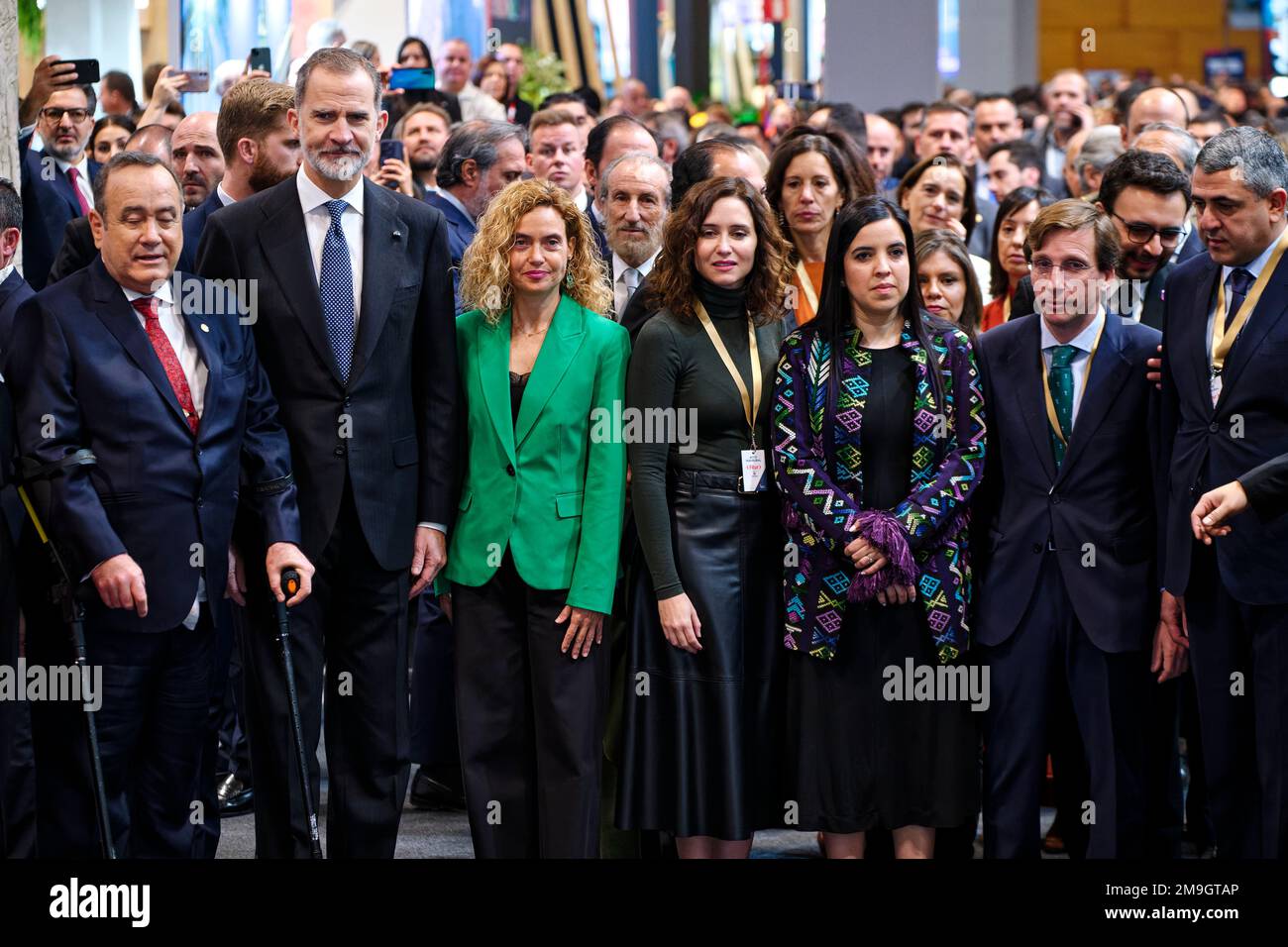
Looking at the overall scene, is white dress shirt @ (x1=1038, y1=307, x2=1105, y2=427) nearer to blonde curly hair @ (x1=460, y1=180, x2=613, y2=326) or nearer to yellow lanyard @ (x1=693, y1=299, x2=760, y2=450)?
yellow lanyard @ (x1=693, y1=299, x2=760, y2=450)

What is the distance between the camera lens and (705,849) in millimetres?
4184

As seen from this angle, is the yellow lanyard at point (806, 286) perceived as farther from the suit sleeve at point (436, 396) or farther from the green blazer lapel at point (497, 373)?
the suit sleeve at point (436, 396)

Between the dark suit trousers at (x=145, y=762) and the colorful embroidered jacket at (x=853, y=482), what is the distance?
55.5 inches

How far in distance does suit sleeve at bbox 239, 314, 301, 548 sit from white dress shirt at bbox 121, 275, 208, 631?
11 centimetres

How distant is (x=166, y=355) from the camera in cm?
386

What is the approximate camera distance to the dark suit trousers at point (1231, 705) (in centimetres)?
396

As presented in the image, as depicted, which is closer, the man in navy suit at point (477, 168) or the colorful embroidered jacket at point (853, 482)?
the colorful embroidered jacket at point (853, 482)

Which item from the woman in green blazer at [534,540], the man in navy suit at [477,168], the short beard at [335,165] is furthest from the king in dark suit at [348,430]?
the man in navy suit at [477,168]

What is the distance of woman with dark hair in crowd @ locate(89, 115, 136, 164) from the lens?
7519 millimetres

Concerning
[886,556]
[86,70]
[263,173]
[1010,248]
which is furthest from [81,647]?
[1010,248]

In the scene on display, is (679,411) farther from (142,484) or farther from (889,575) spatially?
(142,484)
